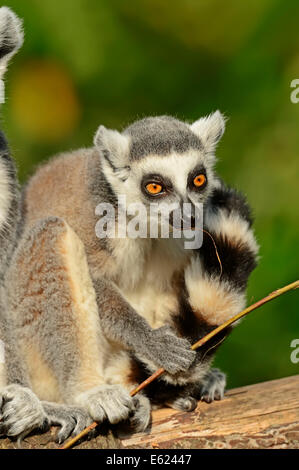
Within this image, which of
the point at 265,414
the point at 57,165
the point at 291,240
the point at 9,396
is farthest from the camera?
the point at 291,240

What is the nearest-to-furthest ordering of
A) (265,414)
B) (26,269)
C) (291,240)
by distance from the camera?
(265,414)
(26,269)
(291,240)

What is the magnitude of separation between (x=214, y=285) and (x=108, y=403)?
801 mm

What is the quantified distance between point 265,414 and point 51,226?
1.43 m

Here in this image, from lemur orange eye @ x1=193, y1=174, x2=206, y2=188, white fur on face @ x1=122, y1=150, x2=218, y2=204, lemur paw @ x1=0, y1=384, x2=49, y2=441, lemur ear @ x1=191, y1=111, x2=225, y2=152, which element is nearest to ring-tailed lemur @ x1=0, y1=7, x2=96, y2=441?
lemur paw @ x1=0, y1=384, x2=49, y2=441

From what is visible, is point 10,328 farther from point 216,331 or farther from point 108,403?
point 216,331

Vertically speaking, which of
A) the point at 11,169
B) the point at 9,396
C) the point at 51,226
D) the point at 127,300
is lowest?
the point at 9,396

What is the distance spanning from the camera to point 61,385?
3.61 metres

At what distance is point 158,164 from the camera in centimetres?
370

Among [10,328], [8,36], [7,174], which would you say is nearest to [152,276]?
[10,328]

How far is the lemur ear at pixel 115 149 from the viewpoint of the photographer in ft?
12.3

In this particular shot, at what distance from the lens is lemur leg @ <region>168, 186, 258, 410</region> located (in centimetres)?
360

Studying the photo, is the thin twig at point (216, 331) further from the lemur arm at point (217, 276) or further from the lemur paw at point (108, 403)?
the lemur arm at point (217, 276)

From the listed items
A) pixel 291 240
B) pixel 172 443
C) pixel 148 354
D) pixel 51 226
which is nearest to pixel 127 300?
pixel 148 354

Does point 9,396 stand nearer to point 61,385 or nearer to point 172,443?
point 61,385
